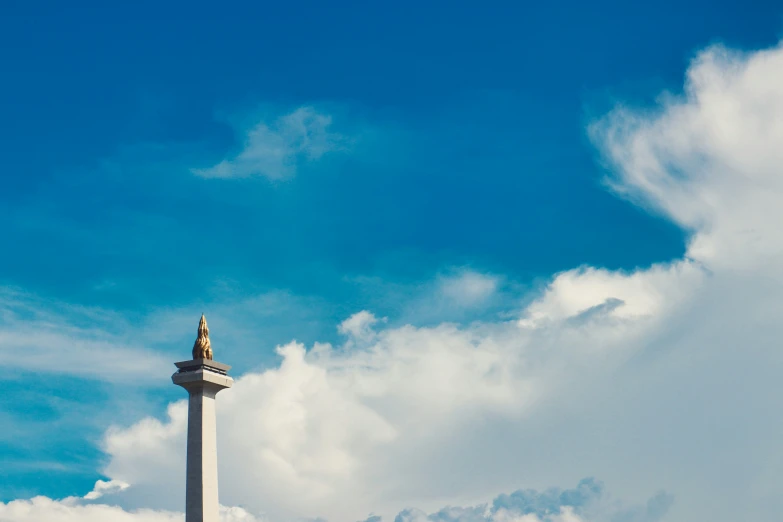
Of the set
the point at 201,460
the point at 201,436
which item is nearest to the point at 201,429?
the point at 201,436

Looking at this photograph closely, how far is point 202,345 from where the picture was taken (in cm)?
7606

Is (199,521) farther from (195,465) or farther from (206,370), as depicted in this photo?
(206,370)

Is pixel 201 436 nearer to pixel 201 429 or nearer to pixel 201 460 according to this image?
pixel 201 429

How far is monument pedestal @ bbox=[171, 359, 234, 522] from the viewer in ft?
243

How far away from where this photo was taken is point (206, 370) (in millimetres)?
74875

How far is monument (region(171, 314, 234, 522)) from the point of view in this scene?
74.0 meters

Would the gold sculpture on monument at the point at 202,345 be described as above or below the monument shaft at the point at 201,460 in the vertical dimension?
above

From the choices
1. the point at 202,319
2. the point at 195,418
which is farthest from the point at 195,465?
the point at 202,319

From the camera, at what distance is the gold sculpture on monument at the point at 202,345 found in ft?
249

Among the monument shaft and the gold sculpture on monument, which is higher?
the gold sculpture on monument

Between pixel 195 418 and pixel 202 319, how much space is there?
6588 millimetres

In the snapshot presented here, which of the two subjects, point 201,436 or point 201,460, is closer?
point 201,460

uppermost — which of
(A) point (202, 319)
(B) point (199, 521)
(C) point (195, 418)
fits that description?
(A) point (202, 319)

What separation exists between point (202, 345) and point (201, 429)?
207 inches
